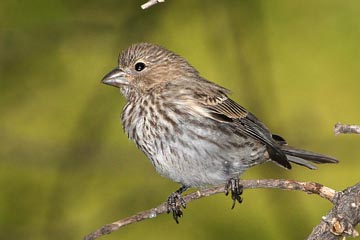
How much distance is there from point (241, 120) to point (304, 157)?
0.54 meters

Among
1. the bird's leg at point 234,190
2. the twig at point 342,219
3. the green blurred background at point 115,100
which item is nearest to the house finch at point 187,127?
the bird's leg at point 234,190

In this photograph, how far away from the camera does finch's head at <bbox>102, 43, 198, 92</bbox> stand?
22.4ft

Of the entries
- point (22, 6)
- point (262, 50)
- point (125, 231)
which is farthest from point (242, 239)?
point (22, 6)

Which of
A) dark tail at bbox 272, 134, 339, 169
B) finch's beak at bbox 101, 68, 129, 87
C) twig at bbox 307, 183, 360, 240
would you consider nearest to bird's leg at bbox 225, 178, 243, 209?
dark tail at bbox 272, 134, 339, 169

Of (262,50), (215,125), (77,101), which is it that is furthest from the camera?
(77,101)

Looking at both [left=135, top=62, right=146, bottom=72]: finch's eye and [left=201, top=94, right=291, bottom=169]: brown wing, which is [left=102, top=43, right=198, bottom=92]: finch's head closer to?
[left=135, top=62, right=146, bottom=72]: finch's eye

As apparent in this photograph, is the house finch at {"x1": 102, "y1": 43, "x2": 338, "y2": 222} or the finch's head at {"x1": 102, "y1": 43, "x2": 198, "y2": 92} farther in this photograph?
the finch's head at {"x1": 102, "y1": 43, "x2": 198, "y2": 92}

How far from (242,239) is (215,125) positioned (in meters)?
1.31

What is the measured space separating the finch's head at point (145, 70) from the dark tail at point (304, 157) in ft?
2.98

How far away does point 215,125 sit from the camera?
655 cm

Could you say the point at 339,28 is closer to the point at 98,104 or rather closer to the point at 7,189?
the point at 98,104

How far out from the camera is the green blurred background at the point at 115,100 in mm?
7500

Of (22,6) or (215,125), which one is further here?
(22,6)

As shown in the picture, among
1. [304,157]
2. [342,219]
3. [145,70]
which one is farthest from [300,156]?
[342,219]
